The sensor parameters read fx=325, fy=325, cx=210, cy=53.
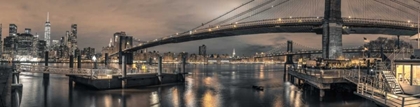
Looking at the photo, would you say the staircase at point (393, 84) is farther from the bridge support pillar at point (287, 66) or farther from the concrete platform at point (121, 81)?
the bridge support pillar at point (287, 66)

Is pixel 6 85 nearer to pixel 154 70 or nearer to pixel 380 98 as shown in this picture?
pixel 380 98

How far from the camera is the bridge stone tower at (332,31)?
1545 inches

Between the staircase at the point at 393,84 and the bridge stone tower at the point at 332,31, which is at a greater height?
the bridge stone tower at the point at 332,31

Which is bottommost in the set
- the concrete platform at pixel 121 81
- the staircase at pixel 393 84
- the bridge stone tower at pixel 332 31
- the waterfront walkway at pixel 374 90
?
the concrete platform at pixel 121 81

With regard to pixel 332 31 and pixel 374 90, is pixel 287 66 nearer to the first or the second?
pixel 332 31

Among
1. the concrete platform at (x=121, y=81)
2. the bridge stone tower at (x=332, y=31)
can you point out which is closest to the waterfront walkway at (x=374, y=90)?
the bridge stone tower at (x=332, y=31)

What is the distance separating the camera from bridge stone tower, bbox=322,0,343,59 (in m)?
39.2

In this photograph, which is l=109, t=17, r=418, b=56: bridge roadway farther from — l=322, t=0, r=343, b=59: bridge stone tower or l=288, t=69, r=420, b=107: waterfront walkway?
l=288, t=69, r=420, b=107: waterfront walkway

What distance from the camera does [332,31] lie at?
130 ft

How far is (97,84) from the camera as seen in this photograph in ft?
102

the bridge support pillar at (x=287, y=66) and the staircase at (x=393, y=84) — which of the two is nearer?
the staircase at (x=393, y=84)

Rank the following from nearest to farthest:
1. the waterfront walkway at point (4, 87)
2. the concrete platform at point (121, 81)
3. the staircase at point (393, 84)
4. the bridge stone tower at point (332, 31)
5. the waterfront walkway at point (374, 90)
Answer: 1. the waterfront walkway at point (374, 90)
2. the staircase at point (393, 84)
3. the waterfront walkway at point (4, 87)
4. the concrete platform at point (121, 81)
5. the bridge stone tower at point (332, 31)

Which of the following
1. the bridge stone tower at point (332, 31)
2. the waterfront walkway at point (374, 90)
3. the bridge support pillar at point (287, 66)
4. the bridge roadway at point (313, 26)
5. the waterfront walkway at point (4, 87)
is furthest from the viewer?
the bridge support pillar at point (287, 66)

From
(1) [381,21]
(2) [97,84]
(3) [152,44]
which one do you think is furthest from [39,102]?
(3) [152,44]
